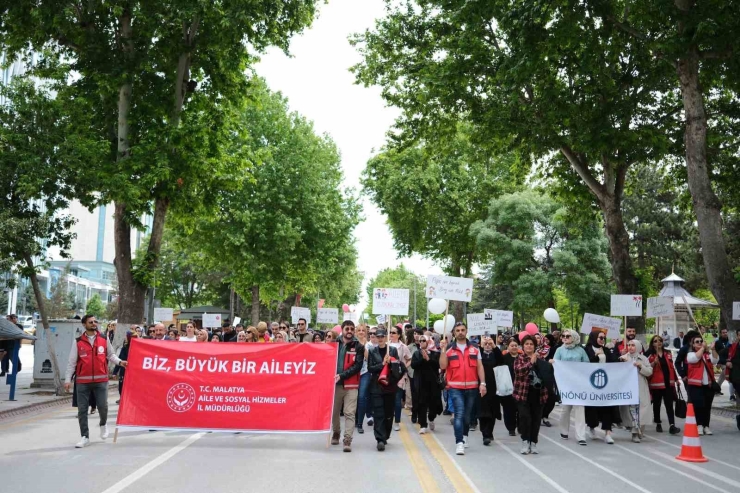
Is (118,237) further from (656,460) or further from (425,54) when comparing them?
(656,460)

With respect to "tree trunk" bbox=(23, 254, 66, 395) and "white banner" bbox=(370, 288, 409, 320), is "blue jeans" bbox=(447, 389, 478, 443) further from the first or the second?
"tree trunk" bbox=(23, 254, 66, 395)

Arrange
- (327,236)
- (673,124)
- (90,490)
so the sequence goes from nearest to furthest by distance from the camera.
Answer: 1. (90,490)
2. (673,124)
3. (327,236)

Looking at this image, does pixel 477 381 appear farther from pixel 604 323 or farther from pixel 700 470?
pixel 604 323

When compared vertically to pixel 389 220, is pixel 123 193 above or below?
below

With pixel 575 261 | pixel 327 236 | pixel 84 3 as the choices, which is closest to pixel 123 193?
pixel 84 3

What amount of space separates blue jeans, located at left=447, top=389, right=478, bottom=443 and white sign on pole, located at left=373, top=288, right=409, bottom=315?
22.7 feet

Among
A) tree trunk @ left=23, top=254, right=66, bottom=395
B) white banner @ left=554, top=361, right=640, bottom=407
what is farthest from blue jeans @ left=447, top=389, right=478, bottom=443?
tree trunk @ left=23, top=254, right=66, bottom=395

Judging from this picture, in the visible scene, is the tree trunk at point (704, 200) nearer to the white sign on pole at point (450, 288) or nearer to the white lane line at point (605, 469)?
the white sign on pole at point (450, 288)

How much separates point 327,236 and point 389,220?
770 cm

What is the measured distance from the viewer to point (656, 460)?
10.0 metres

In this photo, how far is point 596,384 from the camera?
12.1 meters

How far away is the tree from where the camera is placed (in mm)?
18266

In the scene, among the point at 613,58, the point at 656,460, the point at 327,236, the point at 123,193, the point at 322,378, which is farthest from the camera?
the point at 327,236

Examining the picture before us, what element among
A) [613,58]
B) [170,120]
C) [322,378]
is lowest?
[322,378]
